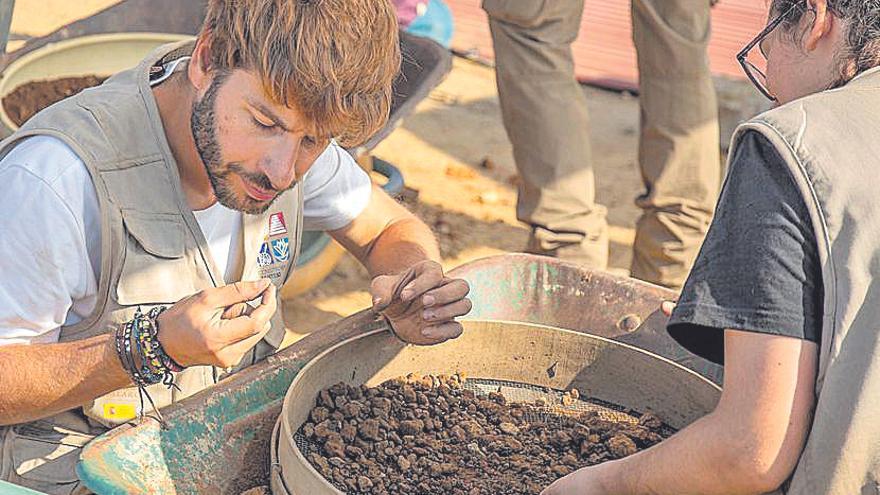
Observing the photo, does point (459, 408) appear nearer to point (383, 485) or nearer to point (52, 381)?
point (383, 485)

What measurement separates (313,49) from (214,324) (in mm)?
458

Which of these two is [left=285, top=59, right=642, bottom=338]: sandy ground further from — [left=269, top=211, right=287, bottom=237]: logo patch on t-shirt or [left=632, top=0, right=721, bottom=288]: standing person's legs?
[left=269, top=211, right=287, bottom=237]: logo patch on t-shirt

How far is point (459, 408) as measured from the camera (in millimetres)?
2127

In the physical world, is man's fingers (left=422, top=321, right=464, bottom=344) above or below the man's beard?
below

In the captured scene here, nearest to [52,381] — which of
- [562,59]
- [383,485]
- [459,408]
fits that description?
[383,485]

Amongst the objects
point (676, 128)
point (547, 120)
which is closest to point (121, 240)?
point (547, 120)

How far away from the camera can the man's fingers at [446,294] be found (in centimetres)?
207

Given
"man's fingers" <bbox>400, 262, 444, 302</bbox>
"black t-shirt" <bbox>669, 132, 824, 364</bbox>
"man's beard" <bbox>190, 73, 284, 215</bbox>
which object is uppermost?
"black t-shirt" <bbox>669, 132, 824, 364</bbox>

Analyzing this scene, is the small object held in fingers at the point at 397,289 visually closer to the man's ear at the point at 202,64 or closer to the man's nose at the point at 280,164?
the man's nose at the point at 280,164

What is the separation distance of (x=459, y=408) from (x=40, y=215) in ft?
2.61

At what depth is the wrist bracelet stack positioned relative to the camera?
5.93 feet

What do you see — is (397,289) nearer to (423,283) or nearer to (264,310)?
(423,283)

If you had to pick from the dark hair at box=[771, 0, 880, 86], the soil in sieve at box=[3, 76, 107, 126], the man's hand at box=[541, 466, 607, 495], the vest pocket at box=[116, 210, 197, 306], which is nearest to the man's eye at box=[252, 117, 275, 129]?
the vest pocket at box=[116, 210, 197, 306]

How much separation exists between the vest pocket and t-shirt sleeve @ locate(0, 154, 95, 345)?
92 mm
